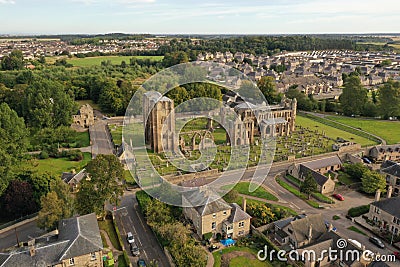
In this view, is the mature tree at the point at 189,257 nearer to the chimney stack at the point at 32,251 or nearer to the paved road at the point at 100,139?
the chimney stack at the point at 32,251

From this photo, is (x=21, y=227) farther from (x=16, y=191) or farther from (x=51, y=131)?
(x=51, y=131)

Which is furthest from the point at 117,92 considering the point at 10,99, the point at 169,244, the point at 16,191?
the point at 169,244

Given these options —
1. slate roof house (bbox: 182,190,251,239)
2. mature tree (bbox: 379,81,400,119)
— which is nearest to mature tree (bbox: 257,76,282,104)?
mature tree (bbox: 379,81,400,119)

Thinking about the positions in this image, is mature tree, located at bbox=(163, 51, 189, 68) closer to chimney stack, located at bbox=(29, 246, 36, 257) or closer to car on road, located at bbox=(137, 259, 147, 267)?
car on road, located at bbox=(137, 259, 147, 267)

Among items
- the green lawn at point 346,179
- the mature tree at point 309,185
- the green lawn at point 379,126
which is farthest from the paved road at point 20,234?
the green lawn at point 379,126

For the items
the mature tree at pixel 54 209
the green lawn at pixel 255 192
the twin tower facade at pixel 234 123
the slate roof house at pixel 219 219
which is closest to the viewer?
the mature tree at pixel 54 209

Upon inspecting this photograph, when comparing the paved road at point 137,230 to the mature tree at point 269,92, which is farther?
the mature tree at point 269,92
